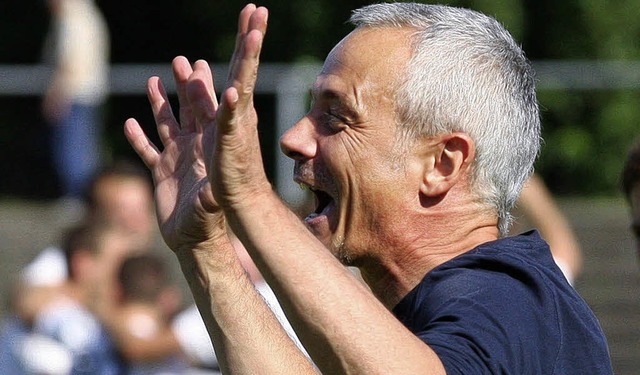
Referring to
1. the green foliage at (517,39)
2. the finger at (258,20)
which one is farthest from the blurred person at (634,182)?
the green foliage at (517,39)

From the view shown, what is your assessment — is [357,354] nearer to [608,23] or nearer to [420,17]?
[420,17]

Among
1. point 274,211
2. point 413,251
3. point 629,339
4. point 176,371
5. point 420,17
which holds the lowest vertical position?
point 629,339

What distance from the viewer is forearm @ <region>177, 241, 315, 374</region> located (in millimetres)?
2613

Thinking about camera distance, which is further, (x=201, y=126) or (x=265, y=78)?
(x=265, y=78)

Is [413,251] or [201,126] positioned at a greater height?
[201,126]

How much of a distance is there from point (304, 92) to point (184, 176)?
803 centimetres

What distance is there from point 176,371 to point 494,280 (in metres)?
4.30

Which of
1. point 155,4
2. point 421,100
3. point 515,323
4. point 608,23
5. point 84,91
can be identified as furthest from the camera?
point 155,4

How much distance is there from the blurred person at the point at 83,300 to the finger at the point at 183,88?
418cm

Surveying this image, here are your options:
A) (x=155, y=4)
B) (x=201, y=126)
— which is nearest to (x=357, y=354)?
(x=201, y=126)

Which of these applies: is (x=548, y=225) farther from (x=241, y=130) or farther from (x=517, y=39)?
(x=517, y=39)

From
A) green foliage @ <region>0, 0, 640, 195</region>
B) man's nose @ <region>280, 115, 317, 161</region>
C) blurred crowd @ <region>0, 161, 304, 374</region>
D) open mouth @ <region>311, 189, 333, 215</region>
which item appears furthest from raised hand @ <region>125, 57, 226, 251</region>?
green foliage @ <region>0, 0, 640, 195</region>

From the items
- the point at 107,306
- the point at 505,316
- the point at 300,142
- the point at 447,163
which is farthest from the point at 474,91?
the point at 107,306

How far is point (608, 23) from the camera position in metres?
13.1
